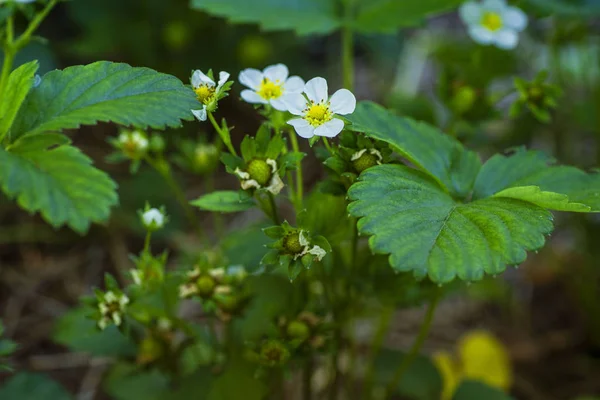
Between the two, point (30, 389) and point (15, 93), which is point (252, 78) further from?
point (30, 389)

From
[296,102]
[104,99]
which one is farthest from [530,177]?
[104,99]

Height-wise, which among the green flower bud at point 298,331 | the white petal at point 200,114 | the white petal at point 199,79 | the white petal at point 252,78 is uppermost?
the white petal at point 199,79

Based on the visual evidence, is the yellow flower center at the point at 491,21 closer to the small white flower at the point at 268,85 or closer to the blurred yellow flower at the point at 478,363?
the small white flower at the point at 268,85

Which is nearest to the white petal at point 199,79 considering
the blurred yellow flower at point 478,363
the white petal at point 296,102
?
the white petal at point 296,102

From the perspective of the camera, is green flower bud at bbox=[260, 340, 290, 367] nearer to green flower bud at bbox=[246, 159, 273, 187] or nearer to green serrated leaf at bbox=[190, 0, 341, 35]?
green flower bud at bbox=[246, 159, 273, 187]

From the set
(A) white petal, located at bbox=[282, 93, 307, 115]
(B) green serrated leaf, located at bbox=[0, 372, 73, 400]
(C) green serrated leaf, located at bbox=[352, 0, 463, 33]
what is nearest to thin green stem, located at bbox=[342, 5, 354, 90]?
(C) green serrated leaf, located at bbox=[352, 0, 463, 33]

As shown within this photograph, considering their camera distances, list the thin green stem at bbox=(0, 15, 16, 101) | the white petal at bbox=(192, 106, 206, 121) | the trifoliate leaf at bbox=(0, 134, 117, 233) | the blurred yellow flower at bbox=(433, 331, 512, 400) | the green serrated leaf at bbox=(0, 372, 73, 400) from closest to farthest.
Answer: the trifoliate leaf at bbox=(0, 134, 117, 233)
the white petal at bbox=(192, 106, 206, 121)
the thin green stem at bbox=(0, 15, 16, 101)
the green serrated leaf at bbox=(0, 372, 73, 400)
the blurred yellow flower at bbox=(433, 331, 512, 400)

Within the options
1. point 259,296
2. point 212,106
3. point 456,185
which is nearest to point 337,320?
point 259,296

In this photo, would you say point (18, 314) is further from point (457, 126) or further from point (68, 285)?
point (457, 126)
